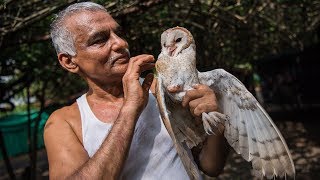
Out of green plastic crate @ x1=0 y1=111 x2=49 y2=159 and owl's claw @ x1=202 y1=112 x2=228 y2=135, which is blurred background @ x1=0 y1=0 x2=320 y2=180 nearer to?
owl's claw @ x1=202 y1=112 x2=228 y2=135

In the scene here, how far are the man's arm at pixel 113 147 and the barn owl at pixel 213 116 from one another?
0.33ft

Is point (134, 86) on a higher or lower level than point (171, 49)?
lower

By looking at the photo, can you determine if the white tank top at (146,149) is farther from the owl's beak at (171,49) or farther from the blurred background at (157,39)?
the blurred background at (157,39)

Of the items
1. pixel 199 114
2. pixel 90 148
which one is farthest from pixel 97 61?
A: pixel 199 114

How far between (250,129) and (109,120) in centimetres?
71

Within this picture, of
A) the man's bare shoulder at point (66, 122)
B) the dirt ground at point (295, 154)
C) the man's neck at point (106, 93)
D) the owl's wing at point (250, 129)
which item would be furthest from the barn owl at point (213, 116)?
the dirt ground at point (295, 154)

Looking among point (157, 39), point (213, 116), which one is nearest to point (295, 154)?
point (157, 39)

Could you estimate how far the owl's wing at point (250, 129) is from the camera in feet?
6.15

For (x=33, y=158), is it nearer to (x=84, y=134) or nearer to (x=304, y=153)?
(x=84, y=134)

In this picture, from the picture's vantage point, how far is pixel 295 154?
8.52 metres

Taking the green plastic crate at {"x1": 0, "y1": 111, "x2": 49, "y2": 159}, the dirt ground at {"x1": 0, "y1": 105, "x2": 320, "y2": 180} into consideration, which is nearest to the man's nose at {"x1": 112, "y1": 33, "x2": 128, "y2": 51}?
the dirt ground at {"x1": 0, "y1": 105, "x2": 320, "y2": 180}

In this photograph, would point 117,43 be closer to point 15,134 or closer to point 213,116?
point 213,116

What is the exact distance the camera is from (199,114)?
1778mm

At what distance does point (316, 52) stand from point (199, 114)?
1197cm
